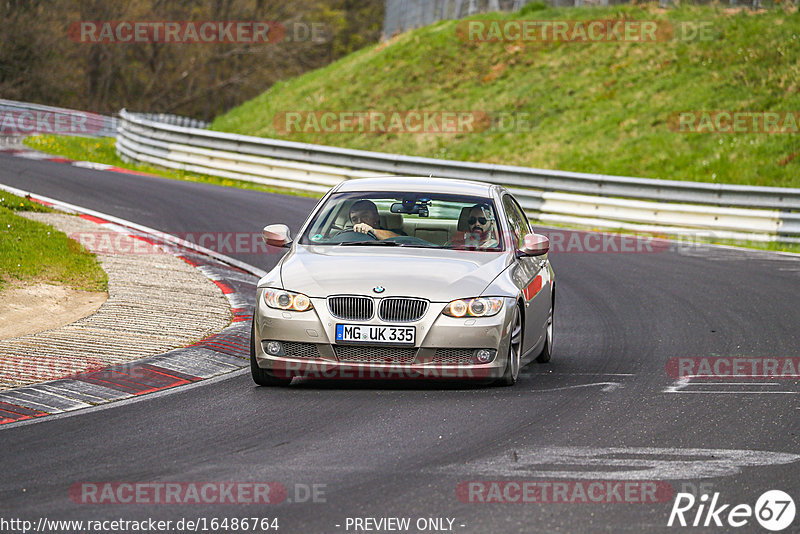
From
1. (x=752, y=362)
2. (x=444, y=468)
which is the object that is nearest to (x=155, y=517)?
(x=444, y=468)

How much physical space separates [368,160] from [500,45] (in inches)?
592

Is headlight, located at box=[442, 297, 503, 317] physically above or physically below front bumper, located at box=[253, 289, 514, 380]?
above

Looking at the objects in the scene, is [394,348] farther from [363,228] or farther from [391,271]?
[363,228]

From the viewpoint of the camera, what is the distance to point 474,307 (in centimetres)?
817

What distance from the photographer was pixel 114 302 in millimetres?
11562

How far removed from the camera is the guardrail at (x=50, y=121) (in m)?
36.3

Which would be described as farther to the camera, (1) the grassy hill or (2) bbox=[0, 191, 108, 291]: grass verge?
(1) the grassy hill

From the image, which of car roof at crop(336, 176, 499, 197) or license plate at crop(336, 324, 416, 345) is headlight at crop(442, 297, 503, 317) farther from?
car roof at crop(336, 176, 499, 197)

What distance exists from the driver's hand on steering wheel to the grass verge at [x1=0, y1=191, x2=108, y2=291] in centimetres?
408

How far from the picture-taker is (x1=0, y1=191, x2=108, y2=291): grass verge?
12.4 metres

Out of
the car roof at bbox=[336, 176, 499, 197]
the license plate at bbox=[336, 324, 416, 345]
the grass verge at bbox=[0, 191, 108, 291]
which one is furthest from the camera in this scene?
the grass verge at bbox=[0, 191, 108, 291]

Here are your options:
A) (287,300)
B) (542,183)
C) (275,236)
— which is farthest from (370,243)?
(542,183)

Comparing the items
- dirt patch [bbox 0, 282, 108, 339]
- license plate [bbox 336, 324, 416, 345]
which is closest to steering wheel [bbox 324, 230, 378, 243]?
license plate [bbox 336, 324, 416, 345]

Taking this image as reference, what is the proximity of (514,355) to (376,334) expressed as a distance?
45.8 inches
